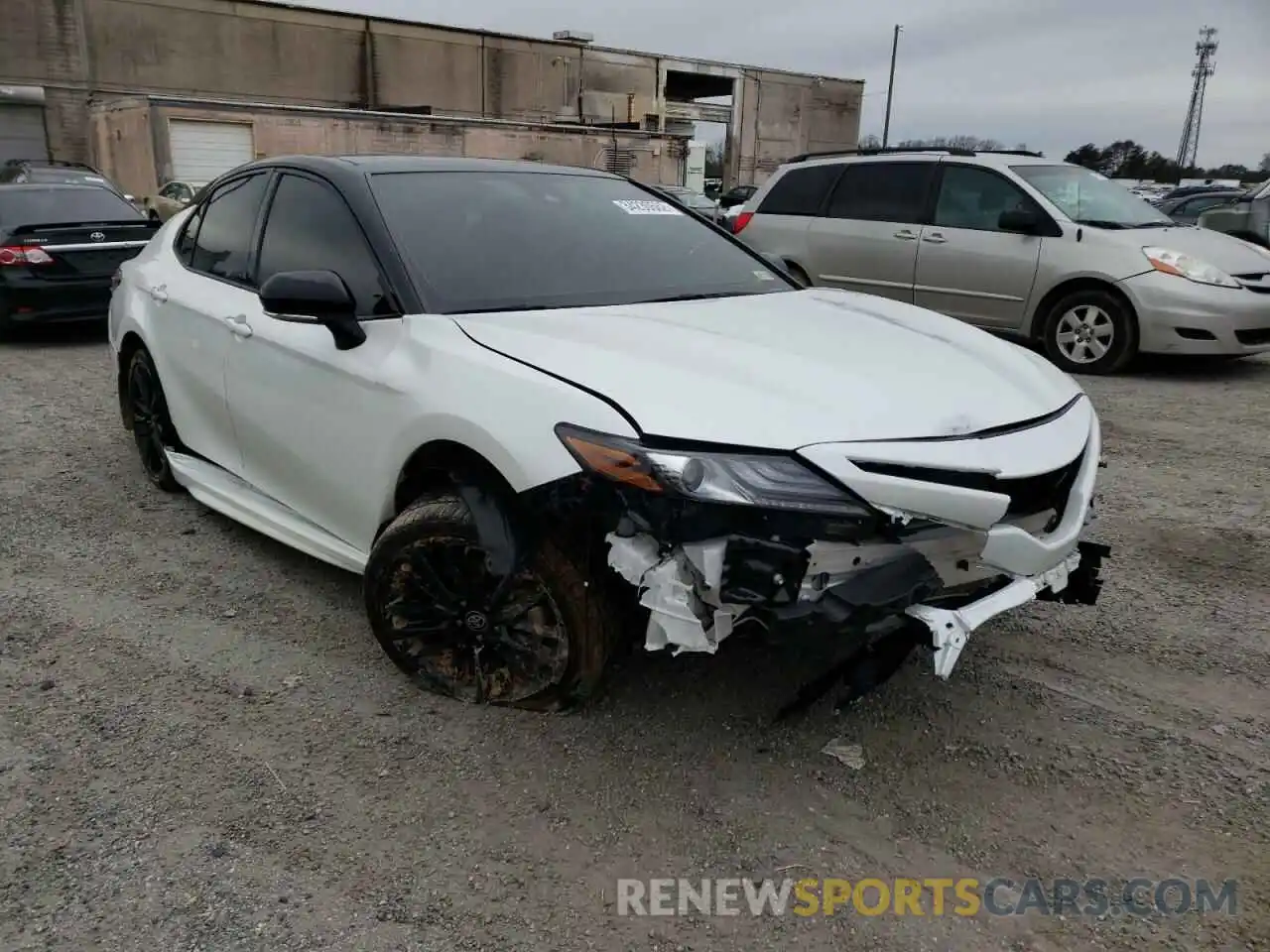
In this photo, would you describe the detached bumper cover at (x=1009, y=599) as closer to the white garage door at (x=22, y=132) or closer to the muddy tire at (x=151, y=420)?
the muddy tire at (x=151, y=420)

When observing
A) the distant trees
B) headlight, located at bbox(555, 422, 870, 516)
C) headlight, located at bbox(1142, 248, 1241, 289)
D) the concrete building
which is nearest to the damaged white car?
headlight, located at bbox(555, 422, 870, 516)

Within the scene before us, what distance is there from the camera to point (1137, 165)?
217 ft

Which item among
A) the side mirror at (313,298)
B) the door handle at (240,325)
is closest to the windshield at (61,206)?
the door handle at (240,325)

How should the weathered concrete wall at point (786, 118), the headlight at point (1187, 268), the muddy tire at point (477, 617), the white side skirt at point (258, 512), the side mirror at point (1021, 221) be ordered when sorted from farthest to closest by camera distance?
the weathered concrete wall at point (786, 118)
the side mirror at point (1021, 221)
the headlight at point (1187, 268)
the white side skirt at point (258, 512)
the muddy tire at point (477, 617)

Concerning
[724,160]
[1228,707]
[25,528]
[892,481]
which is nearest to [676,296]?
[892,481]

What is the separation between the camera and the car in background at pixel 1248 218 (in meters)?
10.5

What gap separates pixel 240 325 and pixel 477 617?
1635 mm

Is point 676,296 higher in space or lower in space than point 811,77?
lower

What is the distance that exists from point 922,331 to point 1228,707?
4.81ft

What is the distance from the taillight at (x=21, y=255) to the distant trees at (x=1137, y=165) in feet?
197

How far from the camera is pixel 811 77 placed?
173 ft

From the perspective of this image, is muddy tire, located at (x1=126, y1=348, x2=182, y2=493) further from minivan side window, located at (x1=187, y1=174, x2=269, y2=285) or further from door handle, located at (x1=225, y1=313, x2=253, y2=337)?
door handle, located at (x1=225, y1=313, x2=253, y2=337)

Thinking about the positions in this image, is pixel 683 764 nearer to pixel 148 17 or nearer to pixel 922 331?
pixel 922 331

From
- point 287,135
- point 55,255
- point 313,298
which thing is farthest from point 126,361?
point 287,135
